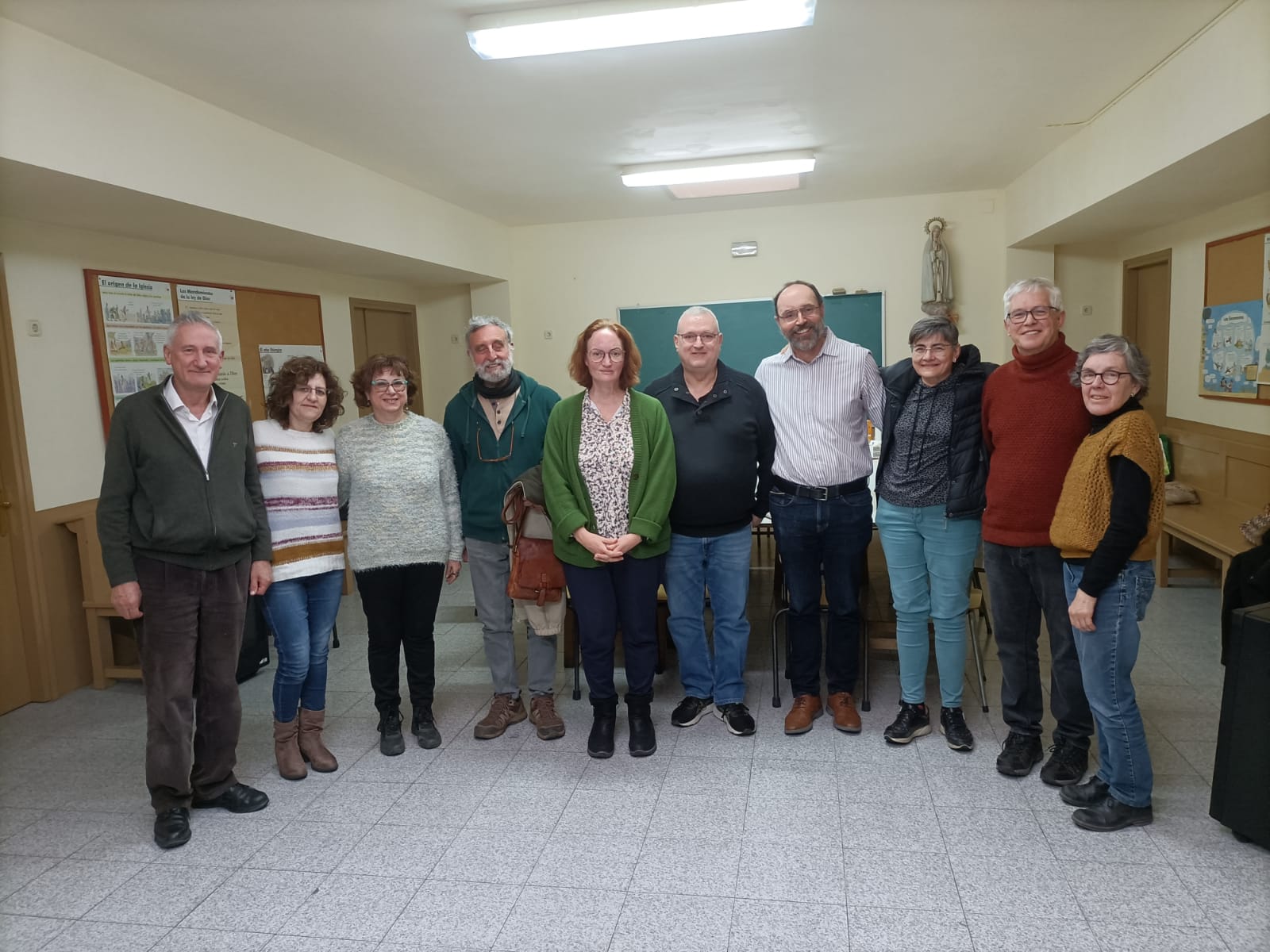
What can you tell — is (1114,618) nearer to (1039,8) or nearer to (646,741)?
(646,741)

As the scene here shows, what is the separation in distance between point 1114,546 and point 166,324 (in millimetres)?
4734

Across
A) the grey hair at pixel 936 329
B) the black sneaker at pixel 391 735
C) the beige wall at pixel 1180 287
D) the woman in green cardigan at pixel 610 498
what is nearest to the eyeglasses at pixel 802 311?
the grey hair at pixel 936 329

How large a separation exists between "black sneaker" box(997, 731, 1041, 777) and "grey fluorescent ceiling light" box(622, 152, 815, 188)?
3.84m

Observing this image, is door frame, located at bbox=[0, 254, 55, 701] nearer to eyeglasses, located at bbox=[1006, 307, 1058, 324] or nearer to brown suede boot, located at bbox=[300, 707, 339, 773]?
brown suede boot, located at bbox=[300, 707, 339, 773]

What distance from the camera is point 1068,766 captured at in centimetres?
263

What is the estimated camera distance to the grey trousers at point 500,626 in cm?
318

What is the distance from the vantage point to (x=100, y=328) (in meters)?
4.09

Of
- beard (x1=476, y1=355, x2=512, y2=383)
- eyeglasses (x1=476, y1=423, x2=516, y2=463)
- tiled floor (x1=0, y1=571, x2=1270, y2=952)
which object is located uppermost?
beard (x1=476, y1=355, x2=512, y2=383)

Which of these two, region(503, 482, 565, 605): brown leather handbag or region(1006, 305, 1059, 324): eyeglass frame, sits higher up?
region(1006, 305, 1059, 324): eyeglass frame

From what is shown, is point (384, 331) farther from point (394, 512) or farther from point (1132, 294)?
point (1132, 294)

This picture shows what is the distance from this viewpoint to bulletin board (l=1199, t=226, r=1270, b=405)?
4.48 meters

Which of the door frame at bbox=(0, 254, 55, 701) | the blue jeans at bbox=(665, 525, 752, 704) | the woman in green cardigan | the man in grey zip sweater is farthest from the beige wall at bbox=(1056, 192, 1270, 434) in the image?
the door frame at bbox=(0, 254, 55, 701)

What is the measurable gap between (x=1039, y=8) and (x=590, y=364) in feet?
7.44

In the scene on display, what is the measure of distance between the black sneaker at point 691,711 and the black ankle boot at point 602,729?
290 mm
